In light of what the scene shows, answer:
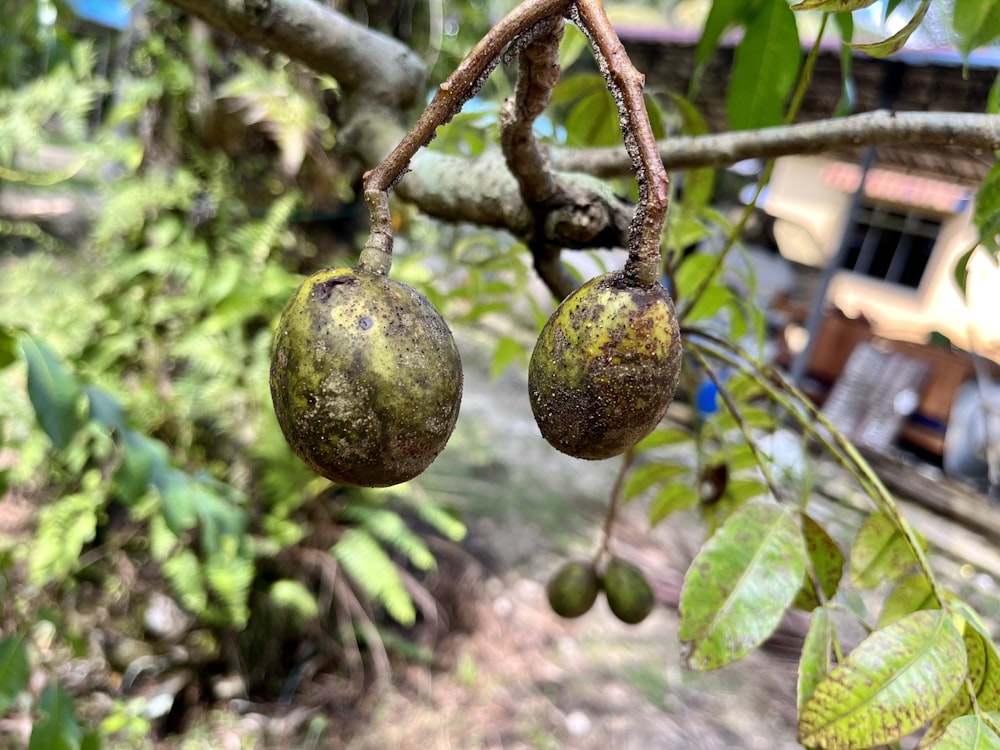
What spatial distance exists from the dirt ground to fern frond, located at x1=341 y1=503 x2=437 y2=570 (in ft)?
1.94

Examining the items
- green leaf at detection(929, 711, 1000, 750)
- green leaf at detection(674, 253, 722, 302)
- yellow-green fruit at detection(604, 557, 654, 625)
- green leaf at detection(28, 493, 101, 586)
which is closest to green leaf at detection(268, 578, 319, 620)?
green leaf at detection(28, 493, 101, 586)

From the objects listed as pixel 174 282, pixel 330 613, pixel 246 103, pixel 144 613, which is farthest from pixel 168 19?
pixel 330 613

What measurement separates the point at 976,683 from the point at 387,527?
303cm

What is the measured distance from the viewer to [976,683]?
0.77 metres

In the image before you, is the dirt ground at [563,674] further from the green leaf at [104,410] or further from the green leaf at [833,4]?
the green leaf at [833,4]

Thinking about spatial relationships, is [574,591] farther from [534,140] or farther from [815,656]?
[534,140]

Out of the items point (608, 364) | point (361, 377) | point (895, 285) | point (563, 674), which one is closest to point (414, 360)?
point (361, 377)

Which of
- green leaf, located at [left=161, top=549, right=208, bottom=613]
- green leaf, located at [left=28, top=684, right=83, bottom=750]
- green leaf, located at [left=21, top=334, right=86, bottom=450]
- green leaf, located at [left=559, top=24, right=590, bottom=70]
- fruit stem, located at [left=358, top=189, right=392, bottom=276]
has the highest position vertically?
green leaf, located at [left=559, top=24, right=590, bottom=70]

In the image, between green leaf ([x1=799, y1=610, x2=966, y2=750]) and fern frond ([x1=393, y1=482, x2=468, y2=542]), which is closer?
green leaf ([x1=799, y1=610, x2=966, y2=750])

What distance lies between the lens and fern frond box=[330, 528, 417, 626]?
333cm

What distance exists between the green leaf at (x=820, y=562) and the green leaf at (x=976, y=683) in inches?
5.9

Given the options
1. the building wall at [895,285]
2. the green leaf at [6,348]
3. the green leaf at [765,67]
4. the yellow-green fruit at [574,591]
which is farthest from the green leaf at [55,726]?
the building wall at [895,285]

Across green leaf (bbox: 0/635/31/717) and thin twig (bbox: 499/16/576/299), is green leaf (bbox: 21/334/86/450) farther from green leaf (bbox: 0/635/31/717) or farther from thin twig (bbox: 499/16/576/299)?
thin twig (bbox: 499/16/576/299)

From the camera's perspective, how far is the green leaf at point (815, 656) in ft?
2.45
